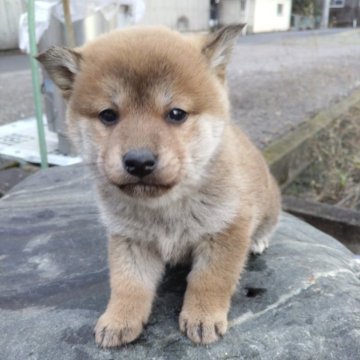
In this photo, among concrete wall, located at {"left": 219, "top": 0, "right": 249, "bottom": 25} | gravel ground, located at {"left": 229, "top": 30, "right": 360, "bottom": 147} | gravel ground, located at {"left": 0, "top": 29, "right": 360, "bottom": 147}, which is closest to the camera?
gravel ground, located at {"left": 229, "top": 30, "right": 360, "bottom": 147}

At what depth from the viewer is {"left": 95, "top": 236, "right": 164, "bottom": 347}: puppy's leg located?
79.2 inches

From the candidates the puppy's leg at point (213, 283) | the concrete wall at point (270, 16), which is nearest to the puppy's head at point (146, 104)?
the puppy's leg at point (213, 283)

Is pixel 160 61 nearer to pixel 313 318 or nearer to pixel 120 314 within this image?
pixel 120 314

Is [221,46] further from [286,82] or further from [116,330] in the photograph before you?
[286,82]

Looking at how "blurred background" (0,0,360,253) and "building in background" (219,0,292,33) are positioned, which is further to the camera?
"building in background" (219,0,292,33)

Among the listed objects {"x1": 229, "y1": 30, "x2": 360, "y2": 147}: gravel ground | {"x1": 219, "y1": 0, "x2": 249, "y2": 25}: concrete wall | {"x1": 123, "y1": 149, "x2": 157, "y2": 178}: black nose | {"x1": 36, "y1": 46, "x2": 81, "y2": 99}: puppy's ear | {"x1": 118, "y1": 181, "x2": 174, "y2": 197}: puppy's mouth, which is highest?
{"x1": 36, "y1": 46, "x2": 81, "y2": 99}: puppy's ear

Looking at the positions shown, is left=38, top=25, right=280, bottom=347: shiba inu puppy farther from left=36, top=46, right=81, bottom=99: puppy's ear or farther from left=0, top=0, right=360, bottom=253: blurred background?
left=0, top=0, right=360, bottom=253: blurred background

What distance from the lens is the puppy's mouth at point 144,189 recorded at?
189 centimetres

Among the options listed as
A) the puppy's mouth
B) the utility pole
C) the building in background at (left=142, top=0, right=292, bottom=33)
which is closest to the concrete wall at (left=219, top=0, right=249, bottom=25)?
the building in background at (left=142, top=0, right=292, bottom=33)

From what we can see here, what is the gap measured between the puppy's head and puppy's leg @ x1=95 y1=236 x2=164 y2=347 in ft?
1.27

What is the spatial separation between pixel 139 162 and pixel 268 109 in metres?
5.88

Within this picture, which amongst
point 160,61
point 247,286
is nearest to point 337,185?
point 247,286

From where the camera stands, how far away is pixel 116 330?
2006 millimetres

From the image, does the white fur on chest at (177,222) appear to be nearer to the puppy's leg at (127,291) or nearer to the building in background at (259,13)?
the puppy's leg at (127,291)
